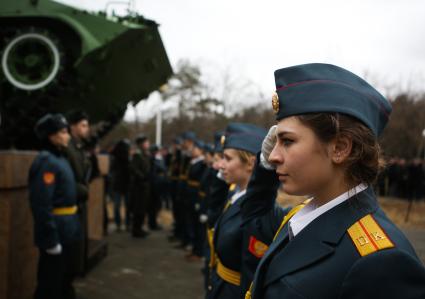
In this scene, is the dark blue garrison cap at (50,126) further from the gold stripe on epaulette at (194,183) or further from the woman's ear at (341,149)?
the gold stripe on epaulette at (194,183)

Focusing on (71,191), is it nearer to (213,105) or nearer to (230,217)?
(230,217)

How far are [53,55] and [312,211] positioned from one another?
666 cm

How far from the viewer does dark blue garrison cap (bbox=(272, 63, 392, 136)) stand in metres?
1.33

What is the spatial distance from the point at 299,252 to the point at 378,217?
10.2 inches

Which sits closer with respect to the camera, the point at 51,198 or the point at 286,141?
the point at 286,141

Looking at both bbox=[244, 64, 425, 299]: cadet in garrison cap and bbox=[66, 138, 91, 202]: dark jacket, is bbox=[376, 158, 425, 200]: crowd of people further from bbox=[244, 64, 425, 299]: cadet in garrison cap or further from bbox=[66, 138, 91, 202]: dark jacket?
bbox=[244, 64, 425, 299]: cadet in garrison cap

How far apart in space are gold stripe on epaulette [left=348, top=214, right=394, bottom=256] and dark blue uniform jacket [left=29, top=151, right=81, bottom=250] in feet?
10.8

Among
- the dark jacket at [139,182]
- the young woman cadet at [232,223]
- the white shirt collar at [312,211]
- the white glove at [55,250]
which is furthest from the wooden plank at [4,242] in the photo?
the dark jacket at [139,182]

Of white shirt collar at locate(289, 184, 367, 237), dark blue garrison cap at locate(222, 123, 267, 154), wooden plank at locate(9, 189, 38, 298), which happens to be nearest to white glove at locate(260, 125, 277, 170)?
white shirt collar at locate(289, 184, 367, 237)

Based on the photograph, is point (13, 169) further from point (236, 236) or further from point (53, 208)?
point (236, 236)

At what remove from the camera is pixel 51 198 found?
4.02 m

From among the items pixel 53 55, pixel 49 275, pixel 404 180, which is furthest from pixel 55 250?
pixel 404 180

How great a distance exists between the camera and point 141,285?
5895 millimetres

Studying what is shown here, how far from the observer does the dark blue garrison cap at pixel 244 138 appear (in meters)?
3.03
